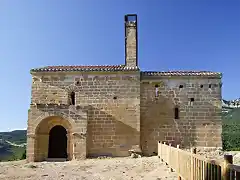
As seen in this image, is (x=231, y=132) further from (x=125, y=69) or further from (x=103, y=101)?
(x=103, y=101)

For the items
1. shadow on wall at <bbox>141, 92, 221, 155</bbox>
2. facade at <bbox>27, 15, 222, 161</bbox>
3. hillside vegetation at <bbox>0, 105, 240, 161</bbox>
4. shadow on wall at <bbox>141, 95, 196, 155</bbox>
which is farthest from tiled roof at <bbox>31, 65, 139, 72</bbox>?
hillside vegetation at <bbox>0, 105, 240, 161</bbox>

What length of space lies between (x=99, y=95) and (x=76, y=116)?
2.10 meters

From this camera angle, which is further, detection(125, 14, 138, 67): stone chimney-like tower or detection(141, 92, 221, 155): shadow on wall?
detection(125, 14, 138, 67): stone chimney-like tower

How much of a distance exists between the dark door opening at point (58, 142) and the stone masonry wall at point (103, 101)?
1.68 meters

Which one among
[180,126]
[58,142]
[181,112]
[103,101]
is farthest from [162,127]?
[58,142]

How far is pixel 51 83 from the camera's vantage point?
18.2m

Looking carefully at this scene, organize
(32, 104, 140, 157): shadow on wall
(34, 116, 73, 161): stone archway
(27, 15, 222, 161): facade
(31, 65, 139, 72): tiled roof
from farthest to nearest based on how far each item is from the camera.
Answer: (31, 65, 139, 72): tiled roof, (27, 15, 222, 161): facade, (32, 104, 140, 157): shadow on wall, (34, 116, 73, 161): stone archway

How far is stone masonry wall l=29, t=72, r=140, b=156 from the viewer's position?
1747 centimetres

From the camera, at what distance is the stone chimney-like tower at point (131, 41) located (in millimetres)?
18834

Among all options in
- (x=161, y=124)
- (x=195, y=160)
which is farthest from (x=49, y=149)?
(x=195, y=160)

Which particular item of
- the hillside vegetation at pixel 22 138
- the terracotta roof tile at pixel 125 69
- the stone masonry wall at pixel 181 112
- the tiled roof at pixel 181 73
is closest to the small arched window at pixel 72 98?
the terracotta roof tile at pixel 125 69

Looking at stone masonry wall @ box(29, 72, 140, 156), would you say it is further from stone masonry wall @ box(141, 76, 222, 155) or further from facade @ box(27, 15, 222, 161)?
stone masonry wall @ box(141, 76, 222, 155)

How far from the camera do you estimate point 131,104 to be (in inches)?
697

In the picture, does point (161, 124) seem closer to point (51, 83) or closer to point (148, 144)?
point (148, 144)
